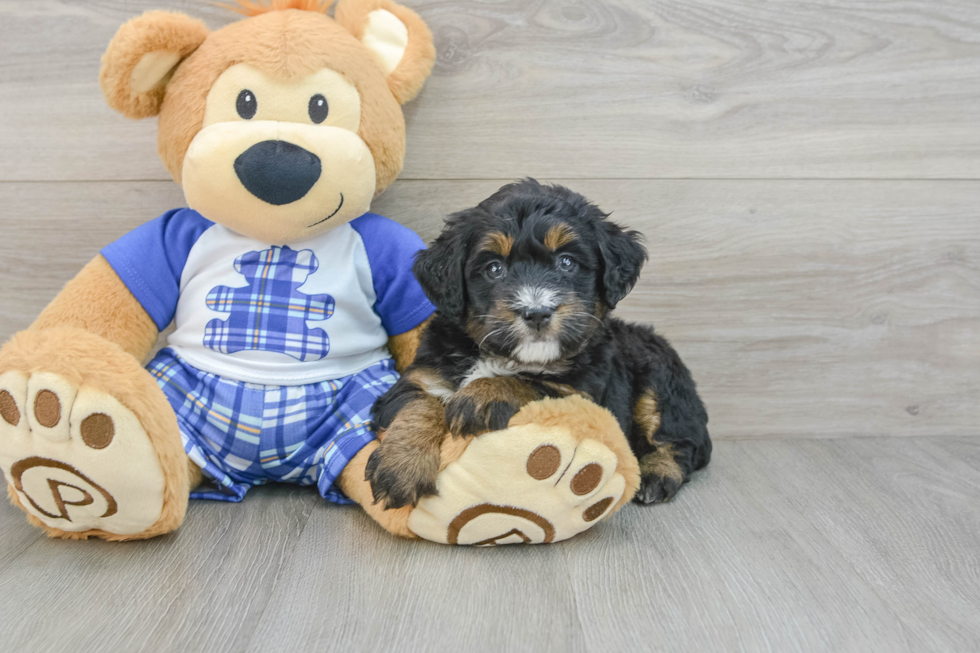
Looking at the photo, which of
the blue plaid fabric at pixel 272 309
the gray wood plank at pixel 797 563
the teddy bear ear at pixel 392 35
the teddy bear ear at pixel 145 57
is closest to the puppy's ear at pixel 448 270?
the blue plaid fabric at pixel 272 309

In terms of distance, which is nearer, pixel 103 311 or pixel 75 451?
pixel 75 451

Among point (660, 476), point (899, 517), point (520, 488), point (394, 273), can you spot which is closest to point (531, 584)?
point (520, 488)

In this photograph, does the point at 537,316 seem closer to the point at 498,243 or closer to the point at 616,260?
the point at 498,243

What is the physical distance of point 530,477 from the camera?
173cm

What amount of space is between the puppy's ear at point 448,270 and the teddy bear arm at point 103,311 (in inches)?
35.6

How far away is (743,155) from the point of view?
8.61ft

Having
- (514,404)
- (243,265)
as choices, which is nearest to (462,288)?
(514,404)

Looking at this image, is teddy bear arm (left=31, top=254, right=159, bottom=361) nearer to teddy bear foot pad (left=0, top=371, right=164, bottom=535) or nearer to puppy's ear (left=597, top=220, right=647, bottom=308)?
teddy bear foot pad (left=0, top=371, right=164, bottom=535)

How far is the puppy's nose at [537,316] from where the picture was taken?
167 cm

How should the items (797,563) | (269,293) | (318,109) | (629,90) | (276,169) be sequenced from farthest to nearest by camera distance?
1. (629,90)
2. (269,293)
3. (318,109)
4. (276,169)
5. (797,563)

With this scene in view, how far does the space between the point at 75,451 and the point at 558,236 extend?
4.17 feet

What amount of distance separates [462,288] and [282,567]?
2.72 ft

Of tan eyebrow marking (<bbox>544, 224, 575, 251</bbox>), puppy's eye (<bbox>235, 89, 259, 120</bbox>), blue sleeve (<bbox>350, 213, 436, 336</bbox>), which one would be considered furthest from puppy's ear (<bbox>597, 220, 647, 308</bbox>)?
puppy's eye (<bbox>235, 89, 259, 120</bbox>)

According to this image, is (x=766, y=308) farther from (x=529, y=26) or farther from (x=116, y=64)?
(x=116, y=64)
